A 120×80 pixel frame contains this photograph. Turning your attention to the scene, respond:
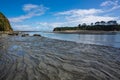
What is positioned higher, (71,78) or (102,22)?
(102,22)

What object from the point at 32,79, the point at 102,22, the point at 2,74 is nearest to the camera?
the point at 32,79

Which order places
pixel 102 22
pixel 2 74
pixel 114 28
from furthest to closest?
1. pixel 102 22
2. pixel 114 28
3. pixel 2 74

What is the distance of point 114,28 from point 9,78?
526 feet

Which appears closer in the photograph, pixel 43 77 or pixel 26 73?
pixel 43 77

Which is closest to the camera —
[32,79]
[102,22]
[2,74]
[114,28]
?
[32,79]

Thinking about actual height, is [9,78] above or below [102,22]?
below

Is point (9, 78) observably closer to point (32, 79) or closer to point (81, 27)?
point (32, 79)

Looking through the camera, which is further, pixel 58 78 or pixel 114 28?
pixel 114 28

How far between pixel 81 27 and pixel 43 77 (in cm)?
17660

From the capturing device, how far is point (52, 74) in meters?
6.90

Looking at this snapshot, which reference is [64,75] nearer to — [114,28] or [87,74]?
[87,74]

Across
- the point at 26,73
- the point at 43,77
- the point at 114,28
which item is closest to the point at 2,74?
the point at 26,73

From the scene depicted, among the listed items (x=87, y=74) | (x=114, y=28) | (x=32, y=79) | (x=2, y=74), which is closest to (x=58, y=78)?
(x=32, y=79)

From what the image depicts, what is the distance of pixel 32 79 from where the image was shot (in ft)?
20.3
